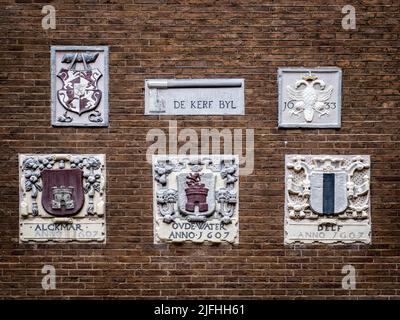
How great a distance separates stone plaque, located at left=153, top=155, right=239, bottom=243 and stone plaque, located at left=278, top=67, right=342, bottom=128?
2.50 ft

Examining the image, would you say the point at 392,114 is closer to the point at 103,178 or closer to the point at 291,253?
the point at 291,253

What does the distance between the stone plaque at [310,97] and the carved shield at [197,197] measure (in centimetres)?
101

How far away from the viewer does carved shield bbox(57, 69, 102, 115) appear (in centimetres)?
789

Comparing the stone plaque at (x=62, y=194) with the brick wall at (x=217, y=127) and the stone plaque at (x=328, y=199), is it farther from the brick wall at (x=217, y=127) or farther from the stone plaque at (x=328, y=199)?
the stone plaque at (x=328, y=199)

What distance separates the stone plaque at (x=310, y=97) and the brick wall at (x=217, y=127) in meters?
0.08

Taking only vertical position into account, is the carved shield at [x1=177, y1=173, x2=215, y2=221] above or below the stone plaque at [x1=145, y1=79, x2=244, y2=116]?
below

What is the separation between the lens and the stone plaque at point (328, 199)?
25.7 ft

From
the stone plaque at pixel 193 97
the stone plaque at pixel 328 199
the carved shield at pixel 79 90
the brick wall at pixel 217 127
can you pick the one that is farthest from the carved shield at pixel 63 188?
the stone plaque at pixel 328 199

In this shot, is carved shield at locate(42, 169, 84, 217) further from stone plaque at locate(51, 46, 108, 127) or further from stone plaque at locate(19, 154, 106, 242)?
stone plaque at locate(51, 46, 108, 127)

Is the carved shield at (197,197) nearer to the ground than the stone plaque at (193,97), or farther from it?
nearer to the ground

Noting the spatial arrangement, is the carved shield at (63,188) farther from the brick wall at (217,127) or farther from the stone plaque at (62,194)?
the brick wall at (217,127)

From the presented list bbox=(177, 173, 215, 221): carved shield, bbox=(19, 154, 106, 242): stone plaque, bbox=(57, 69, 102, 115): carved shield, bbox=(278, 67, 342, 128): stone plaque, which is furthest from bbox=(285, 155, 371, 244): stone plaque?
bbox=(57, 69, 102, 115): carved shield

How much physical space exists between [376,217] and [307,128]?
1.17 meters

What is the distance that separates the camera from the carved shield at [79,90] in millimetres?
7887
